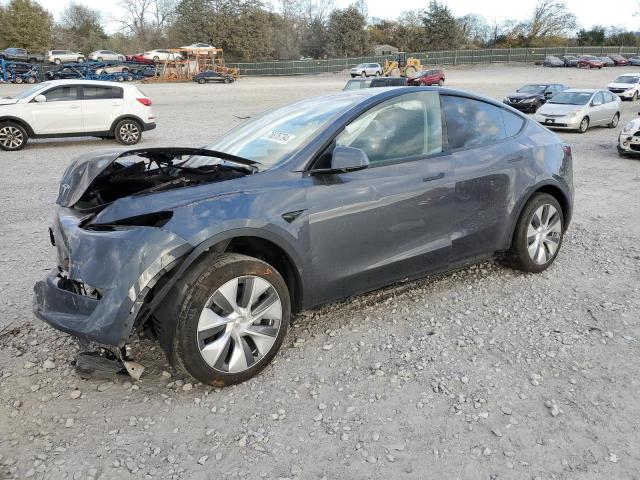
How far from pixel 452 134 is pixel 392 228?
98 cm

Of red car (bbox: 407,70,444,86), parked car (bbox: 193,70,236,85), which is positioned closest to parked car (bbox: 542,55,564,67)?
red car (bbox: 407,70,444,86)

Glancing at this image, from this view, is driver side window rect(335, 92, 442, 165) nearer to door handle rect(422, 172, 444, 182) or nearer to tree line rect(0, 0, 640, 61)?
door handle rect(422, 172, 444, 182)

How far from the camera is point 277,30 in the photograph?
8669cm

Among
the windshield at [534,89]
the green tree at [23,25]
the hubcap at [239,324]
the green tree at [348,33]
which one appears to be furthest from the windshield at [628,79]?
the green tree at [23,25]

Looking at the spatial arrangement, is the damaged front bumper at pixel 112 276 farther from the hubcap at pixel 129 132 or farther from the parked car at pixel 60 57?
the parked car at pixel 60 57

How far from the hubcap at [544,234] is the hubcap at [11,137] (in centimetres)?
1230

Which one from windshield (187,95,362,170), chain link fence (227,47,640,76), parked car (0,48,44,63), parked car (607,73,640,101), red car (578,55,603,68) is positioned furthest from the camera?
chain link fence (227,47,640,76)

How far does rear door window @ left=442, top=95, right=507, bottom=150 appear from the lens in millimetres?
4082

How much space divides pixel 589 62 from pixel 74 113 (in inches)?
2398

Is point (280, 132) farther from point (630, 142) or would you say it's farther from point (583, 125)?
point (583, 125)

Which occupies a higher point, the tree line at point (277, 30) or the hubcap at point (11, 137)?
the tree line at point (277, 30)

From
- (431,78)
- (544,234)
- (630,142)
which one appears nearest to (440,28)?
(431,78)

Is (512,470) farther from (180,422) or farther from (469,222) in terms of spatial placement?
(469,222)

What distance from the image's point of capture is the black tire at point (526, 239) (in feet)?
14.7
